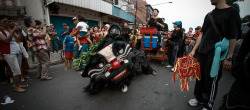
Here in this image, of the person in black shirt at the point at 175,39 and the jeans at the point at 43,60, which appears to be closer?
the jeans at the point at 43,60

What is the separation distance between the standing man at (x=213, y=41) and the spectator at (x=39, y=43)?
4091 mm

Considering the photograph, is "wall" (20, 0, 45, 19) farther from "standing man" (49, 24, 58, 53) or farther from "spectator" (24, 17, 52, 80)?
"spectator" (24, 17, 52, 80)

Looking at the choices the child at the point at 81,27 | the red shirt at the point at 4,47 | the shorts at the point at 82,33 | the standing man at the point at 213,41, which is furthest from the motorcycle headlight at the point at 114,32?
the red shirt at the point at 4,47

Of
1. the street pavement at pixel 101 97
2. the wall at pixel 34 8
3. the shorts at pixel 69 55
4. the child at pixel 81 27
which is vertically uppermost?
the wall at pixel 34 8

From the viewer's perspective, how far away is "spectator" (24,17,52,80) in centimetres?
336

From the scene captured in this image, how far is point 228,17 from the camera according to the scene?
5.44 feet

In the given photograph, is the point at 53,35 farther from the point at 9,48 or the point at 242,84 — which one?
the point at 242,84

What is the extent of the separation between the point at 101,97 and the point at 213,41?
2437 mm

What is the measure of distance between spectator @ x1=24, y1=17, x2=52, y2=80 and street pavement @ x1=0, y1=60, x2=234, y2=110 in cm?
45

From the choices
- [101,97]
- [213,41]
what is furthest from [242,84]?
[101,97]

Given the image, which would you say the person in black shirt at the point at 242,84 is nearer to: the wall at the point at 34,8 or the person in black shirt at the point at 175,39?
the person in black shirt at the point at 175,39

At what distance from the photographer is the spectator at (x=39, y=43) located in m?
3.36

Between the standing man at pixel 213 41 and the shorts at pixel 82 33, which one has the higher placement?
the shorts at pixel 82 33

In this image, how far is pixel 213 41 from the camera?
1803 millimetres
